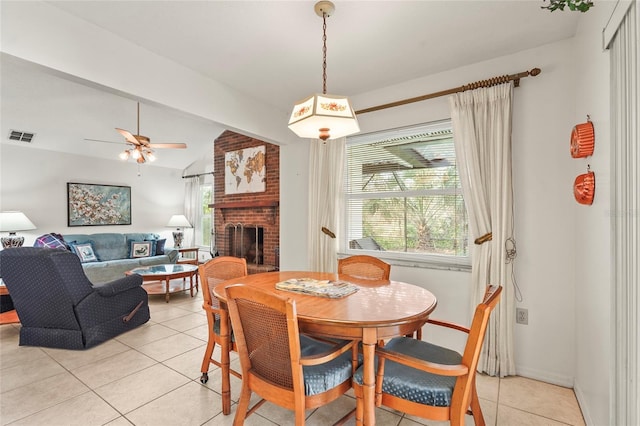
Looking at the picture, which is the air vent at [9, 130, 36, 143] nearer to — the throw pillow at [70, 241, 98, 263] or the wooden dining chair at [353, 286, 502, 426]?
Answer: the throw pillow at [70, 241, 98, 263]

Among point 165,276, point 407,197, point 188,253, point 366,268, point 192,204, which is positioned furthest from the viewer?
point 192,204

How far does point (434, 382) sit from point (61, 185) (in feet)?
22.0

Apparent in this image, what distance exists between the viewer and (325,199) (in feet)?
11.2

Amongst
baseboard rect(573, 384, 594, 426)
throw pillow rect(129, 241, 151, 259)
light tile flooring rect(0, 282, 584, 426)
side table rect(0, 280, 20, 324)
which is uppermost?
throw pillow rect(129, 241, 151, 259)

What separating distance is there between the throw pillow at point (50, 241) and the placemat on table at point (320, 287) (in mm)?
4669

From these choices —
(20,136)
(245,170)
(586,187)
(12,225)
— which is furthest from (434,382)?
(20,136)

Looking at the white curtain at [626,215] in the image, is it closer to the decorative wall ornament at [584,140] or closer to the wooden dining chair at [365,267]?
the decorative wall ornament at [584,140]

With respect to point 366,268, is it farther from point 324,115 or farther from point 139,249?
point 139,249

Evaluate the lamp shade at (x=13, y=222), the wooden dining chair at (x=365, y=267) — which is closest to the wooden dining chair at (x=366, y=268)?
the wooden dining chair at (x=365, y=267)

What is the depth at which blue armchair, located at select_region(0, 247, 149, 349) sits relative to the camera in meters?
2.57

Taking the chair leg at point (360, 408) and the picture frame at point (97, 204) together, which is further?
the picture frame at point (97, 204)

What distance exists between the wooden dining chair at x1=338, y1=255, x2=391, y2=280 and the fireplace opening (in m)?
3.31

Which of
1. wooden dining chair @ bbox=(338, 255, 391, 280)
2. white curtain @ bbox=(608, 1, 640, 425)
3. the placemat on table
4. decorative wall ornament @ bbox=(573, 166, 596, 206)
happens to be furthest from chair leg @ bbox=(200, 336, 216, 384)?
decorative wall ornament @ bbox=(573, 166, 596, 206)

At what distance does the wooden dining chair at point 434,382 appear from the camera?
1289 mm
